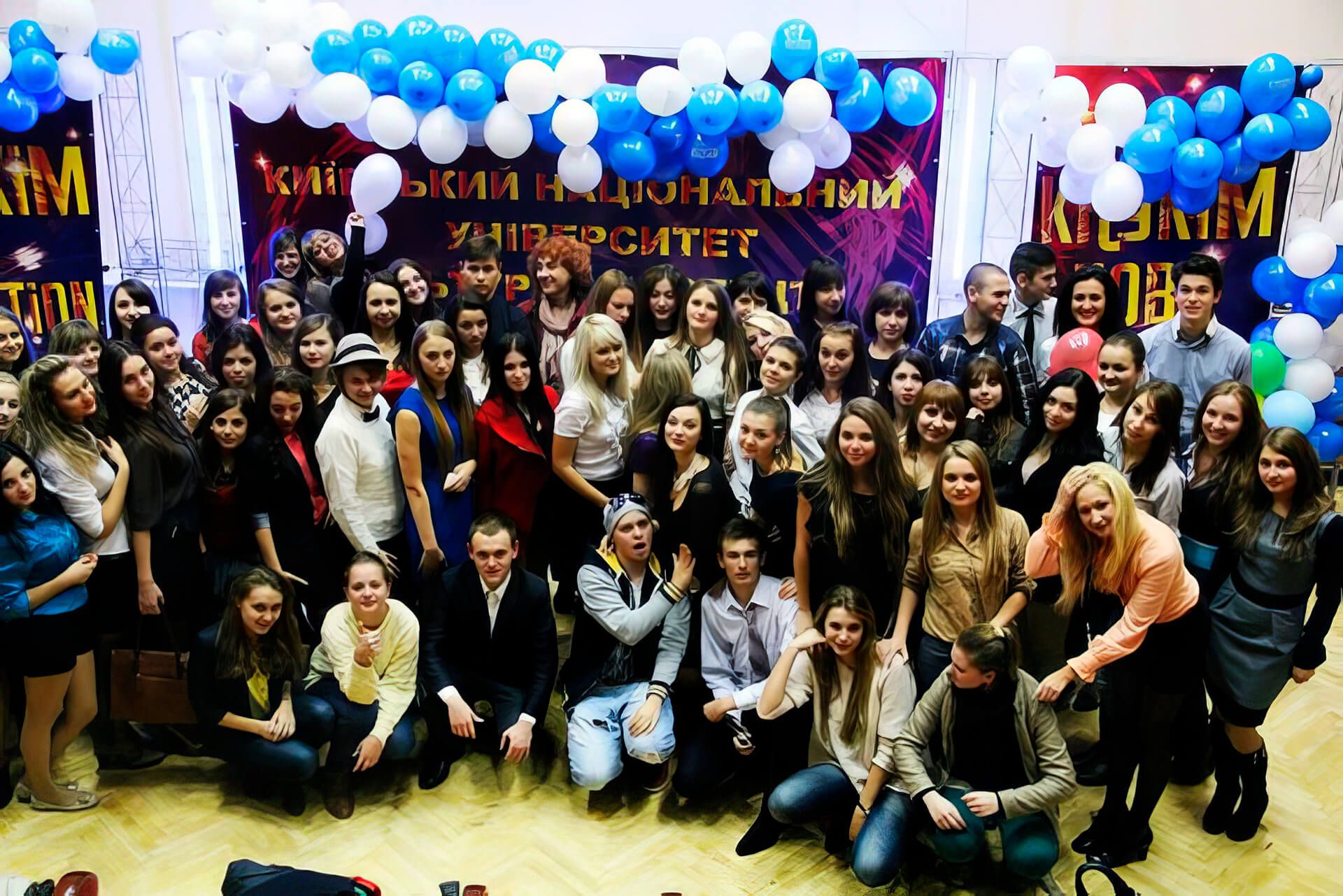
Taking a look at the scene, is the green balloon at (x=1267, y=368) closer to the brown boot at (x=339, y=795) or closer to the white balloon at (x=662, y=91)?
the white balloon at (x=662, y=91)

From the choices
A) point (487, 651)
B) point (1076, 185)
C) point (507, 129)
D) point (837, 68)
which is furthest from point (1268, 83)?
point (487, 651)

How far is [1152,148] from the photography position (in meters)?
5.15

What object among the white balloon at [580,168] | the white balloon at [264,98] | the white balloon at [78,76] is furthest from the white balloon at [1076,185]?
the white balloon at [78,76]

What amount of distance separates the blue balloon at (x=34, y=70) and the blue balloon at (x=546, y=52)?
7.58ft

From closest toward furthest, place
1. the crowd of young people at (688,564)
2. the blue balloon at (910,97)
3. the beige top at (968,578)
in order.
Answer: the crowd of young people at (688,564)
the beige top at (968,578)
the blue balloon at (910,97)

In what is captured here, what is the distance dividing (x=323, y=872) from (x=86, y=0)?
4349mm

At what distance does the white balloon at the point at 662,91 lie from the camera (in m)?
5.02

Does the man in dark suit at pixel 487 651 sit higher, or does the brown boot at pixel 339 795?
the man in dark suit at pixel 487 651

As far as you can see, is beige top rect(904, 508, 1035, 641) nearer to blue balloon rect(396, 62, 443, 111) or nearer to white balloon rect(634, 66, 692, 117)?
white balloon rect(634, 66, 692, 117)

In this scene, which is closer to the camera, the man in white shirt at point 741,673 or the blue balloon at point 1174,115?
the man in white shirt at point 741,673

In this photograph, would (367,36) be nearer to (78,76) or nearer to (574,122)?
(574,122)

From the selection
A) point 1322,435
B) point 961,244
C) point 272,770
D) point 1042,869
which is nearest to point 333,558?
point 272,770

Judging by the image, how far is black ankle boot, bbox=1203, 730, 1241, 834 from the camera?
339 centimetres

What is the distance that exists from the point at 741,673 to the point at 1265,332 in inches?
159
